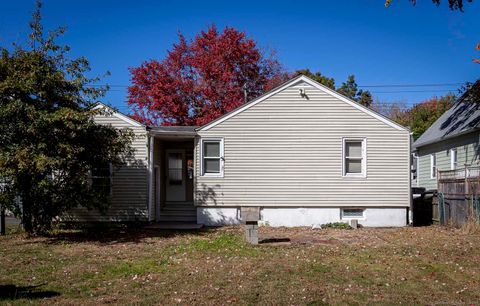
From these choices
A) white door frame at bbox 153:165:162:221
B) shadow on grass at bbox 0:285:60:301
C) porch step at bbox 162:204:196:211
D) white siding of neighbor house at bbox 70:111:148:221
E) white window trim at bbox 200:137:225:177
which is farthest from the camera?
porch step at bbox 162:204:196:211

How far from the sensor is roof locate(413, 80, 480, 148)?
1922 centimetres

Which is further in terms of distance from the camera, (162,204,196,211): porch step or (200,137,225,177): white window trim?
(162,204,196,211): porch step

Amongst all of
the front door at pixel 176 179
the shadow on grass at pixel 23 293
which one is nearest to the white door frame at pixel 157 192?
the front door at pixel 176 179

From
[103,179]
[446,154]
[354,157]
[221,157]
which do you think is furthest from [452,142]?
[103,179]

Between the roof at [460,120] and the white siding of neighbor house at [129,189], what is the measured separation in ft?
41.6

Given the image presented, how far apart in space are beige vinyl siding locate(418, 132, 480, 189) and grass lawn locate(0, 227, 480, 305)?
6392mm

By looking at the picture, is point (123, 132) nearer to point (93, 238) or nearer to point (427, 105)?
point (93, 238)

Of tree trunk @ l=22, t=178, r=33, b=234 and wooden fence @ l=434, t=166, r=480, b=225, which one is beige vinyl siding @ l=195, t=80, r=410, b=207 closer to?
wooden fence @ l=434, t=166, r=480, b=225

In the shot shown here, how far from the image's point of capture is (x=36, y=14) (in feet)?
45.7

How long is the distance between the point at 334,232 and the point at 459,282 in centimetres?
759

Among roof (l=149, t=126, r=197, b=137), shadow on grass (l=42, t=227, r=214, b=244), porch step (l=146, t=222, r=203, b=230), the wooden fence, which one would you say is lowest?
shadow on grass (l=42, t=227, r=214, b=244)

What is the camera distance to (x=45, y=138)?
13062mm

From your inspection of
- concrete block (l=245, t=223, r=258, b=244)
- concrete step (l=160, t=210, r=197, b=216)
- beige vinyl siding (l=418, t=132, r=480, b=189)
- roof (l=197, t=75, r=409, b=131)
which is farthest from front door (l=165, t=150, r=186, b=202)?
beige vinyl siding (l=418, t=132, r=480, b=189)

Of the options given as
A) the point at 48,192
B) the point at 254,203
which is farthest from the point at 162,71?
the point at 48,192
